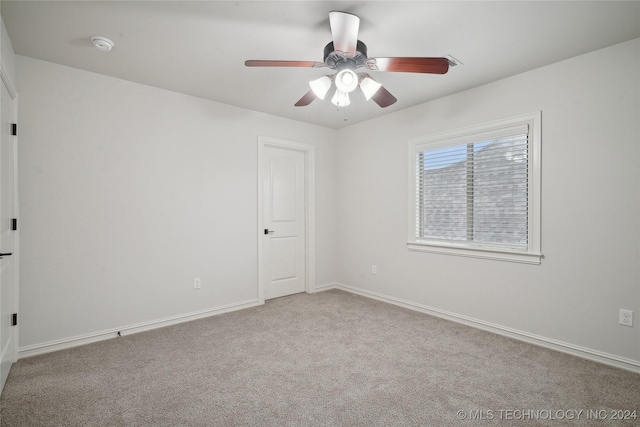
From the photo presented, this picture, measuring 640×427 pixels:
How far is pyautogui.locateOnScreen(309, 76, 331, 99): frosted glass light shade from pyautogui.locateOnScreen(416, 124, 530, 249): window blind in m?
1.79

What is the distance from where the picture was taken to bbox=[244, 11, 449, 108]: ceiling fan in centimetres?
186

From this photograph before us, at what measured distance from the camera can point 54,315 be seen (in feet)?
9.02

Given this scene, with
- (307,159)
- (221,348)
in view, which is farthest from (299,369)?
(307,159)

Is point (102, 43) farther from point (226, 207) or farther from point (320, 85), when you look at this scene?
point (226, 207)

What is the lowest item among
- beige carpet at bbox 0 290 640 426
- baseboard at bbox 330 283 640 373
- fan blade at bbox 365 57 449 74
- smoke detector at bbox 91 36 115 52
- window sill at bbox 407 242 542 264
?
beige carpet at bbox 0 290 640 426

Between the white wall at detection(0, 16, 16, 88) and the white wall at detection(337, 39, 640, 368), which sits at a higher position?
the white wall at detection(0, 16, 16, 88)

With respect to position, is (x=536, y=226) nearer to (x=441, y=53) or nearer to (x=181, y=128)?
(x=441, y=53)

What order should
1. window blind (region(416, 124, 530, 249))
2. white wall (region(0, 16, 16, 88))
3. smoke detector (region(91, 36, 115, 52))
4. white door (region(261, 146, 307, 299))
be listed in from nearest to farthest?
white wall (region(0, 16, 16, 88)), smoke detector (region(91, 36, 115, 52)), window blind (region(416, 124, 530, 249)), white door (region(261, 146, 307, 299))

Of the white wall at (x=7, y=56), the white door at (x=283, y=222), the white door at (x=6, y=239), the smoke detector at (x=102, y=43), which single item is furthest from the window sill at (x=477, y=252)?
the white wall at (x=7, y=56)

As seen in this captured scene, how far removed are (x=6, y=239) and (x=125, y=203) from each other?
36.2 inches

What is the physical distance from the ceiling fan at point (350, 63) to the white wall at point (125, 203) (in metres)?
1.73

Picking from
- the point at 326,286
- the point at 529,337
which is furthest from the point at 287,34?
the point at 326,286

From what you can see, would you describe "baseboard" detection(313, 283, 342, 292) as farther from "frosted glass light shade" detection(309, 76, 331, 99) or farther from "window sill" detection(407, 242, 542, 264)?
"frosted glass light shade" detection(309, 76, 331, 99)

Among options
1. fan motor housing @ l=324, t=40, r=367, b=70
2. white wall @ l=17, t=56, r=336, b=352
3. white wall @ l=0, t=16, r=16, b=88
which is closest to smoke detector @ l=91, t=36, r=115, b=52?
white wall @ l=0, t=16, r=16, b=88
